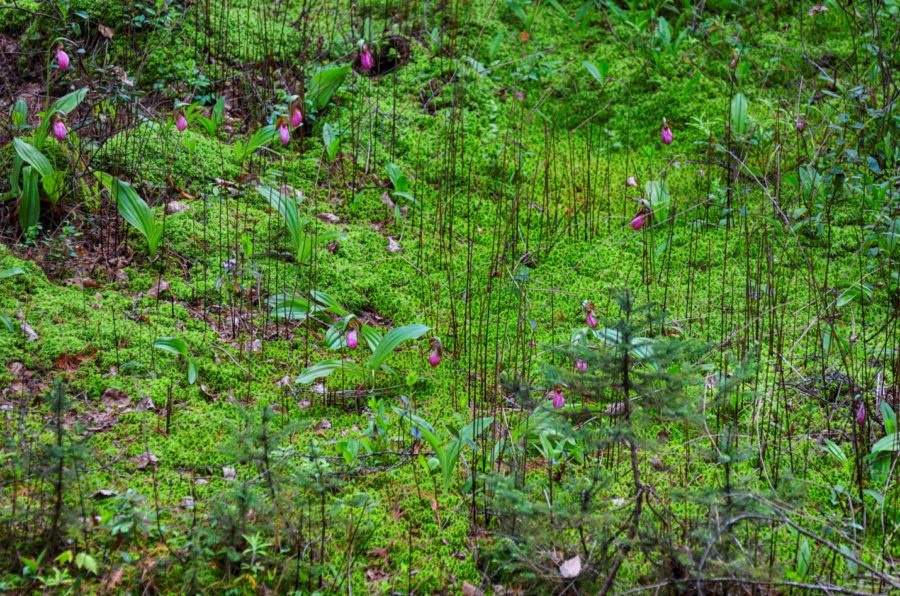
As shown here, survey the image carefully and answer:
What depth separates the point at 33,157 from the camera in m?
3.27

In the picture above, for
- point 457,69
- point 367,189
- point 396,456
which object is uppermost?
point 457,69

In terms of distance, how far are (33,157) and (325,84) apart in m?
1.48

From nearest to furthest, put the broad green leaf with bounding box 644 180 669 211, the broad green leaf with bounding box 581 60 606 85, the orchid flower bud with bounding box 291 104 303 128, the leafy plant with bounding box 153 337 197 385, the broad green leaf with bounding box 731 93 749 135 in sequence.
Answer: the leafy plant with bounding box 153 337 197 385
the orchid flower bud with bounding box 291 104 303 128
the broad green leaf with bounding box 644 180 669 211
the broad green leaf with bounding box 731 93 749 135
the broad green leaf with bounding box 581 60 606 85

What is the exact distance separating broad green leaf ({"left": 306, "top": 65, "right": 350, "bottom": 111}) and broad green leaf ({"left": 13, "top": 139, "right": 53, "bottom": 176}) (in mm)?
1353

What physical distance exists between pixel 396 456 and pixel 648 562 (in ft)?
2.74

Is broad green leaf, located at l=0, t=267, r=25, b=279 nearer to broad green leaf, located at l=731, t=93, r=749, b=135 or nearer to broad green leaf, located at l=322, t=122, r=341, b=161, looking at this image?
broad green leaf, located at l=322, t=122, r=341, b=161

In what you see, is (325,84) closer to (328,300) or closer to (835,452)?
(328,300)

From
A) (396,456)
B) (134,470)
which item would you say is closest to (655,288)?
(396,456)

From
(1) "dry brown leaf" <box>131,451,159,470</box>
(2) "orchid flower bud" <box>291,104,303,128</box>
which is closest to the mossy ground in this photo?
(1) "dry brown leaf" <box>131,451,159,470</box>

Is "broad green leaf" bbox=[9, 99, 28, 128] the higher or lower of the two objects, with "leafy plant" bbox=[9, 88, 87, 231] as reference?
higher

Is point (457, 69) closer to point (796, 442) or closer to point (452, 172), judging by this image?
point (452, 172)

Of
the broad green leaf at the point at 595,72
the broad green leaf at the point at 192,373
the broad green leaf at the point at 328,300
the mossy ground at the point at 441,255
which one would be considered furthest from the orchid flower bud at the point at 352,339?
the broad green leaf at the point at 595,72

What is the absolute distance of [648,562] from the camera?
84.6 inches

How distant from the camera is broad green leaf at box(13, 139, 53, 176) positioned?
325cm
